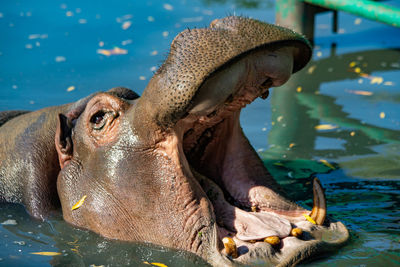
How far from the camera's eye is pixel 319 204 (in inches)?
175

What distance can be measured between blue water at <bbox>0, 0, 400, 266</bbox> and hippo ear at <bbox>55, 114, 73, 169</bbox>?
52cm

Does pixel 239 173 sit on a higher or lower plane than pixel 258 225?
higher

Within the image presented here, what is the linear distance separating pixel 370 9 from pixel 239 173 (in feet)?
13.6

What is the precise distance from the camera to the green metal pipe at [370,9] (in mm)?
7676

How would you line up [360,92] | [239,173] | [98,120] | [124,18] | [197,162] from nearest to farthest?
Result: [98,120]
[239,173]
[197,162]
[360,92]
[124,18]

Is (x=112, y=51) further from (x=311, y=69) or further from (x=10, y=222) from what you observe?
(x=10, y=222)

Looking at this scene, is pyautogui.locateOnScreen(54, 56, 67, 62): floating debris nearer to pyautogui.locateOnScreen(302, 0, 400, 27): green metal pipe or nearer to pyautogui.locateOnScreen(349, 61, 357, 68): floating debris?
pyautogui.locateOnScreen(302, 0, 400, 27): green metal pipe

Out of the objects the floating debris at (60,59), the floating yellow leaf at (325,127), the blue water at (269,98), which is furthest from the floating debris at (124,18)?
the floating yellow leaf at (325,127)

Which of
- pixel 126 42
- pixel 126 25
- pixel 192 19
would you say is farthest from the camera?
pixel 192 19

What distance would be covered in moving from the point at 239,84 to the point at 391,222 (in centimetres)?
193

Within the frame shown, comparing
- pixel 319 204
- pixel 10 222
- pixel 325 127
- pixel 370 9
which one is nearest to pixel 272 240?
pixel 319 204

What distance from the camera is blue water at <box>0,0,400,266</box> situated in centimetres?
468

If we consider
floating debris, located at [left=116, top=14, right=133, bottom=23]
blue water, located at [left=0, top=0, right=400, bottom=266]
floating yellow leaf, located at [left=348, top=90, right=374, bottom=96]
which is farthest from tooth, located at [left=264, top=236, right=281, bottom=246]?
floating debris, located at [left=116, top=14, right=133, bottom=23]

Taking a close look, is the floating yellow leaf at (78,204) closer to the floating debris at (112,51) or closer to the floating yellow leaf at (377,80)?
the floating yellow leaf at (377,80)
